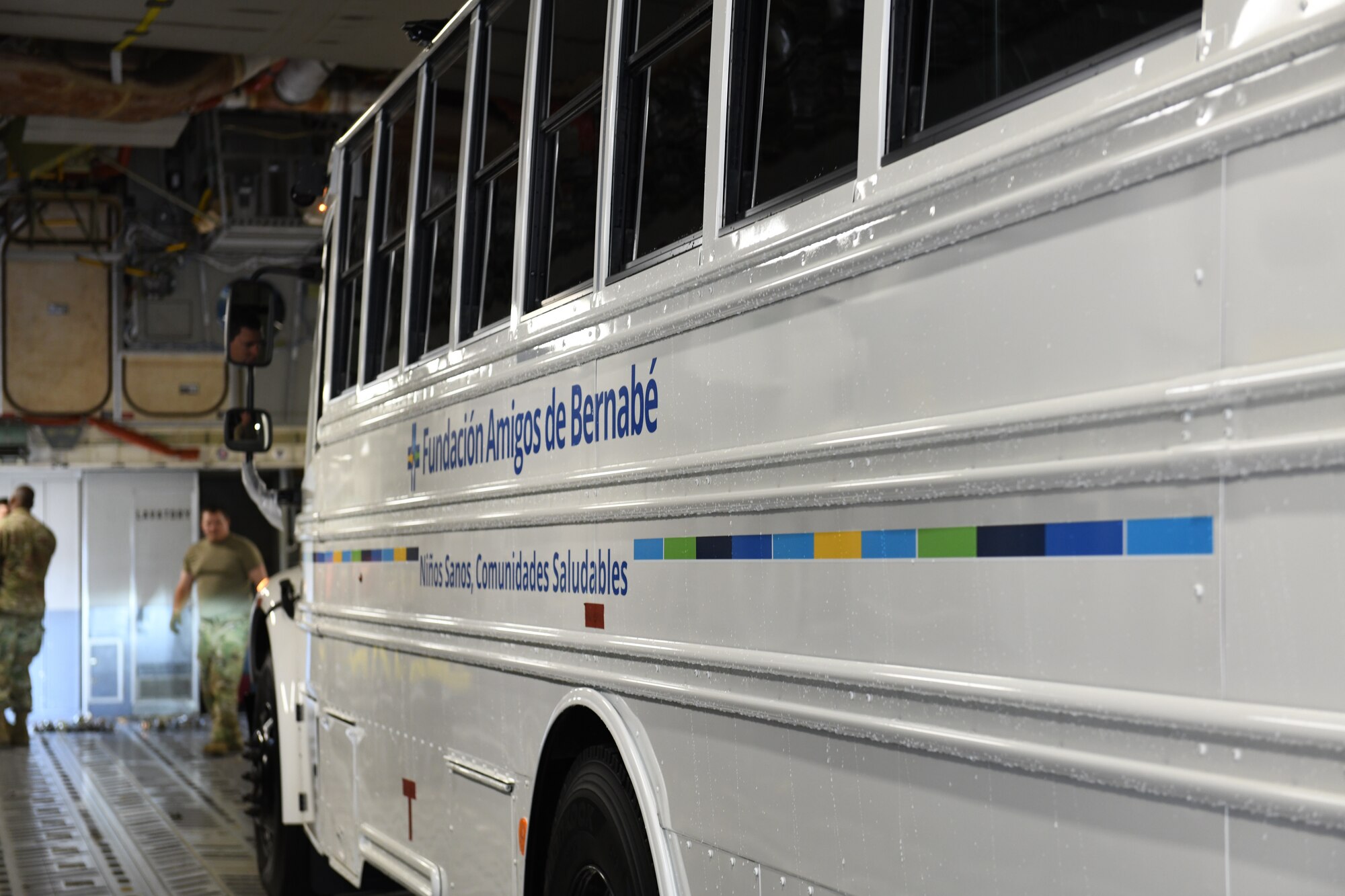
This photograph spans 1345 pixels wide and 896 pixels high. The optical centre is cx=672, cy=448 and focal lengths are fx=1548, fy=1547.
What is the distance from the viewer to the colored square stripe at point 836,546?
2.00 metres

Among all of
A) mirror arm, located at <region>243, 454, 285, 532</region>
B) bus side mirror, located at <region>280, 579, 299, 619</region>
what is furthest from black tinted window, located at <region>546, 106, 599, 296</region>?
mirror arm, located at <region>243, 454, 285, 532</region>

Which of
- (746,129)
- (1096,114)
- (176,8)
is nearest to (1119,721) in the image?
(1096,114)

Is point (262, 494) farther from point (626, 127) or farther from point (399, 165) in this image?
point (626, 127)

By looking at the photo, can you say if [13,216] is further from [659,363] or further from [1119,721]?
[1119,721]

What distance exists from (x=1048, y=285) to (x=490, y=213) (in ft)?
7.05

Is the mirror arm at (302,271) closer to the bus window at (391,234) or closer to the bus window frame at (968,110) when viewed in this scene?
the bus window at (391,234)

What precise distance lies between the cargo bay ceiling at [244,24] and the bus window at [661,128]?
539cm

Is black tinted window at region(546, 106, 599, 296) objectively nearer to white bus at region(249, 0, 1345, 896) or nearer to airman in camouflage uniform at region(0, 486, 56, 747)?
white bus at region(249, 0, 1345, 896)

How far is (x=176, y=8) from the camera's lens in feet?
25.6

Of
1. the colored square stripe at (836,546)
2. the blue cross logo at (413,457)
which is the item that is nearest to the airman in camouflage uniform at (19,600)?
the blue cross logo at (413,457)

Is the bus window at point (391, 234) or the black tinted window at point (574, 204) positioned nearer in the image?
the black tinted window at point (574, 204)

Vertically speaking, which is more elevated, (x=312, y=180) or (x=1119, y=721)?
(x=312, y=180)

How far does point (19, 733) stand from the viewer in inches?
482

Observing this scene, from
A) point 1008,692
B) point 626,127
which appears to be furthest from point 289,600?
point 1008,692
